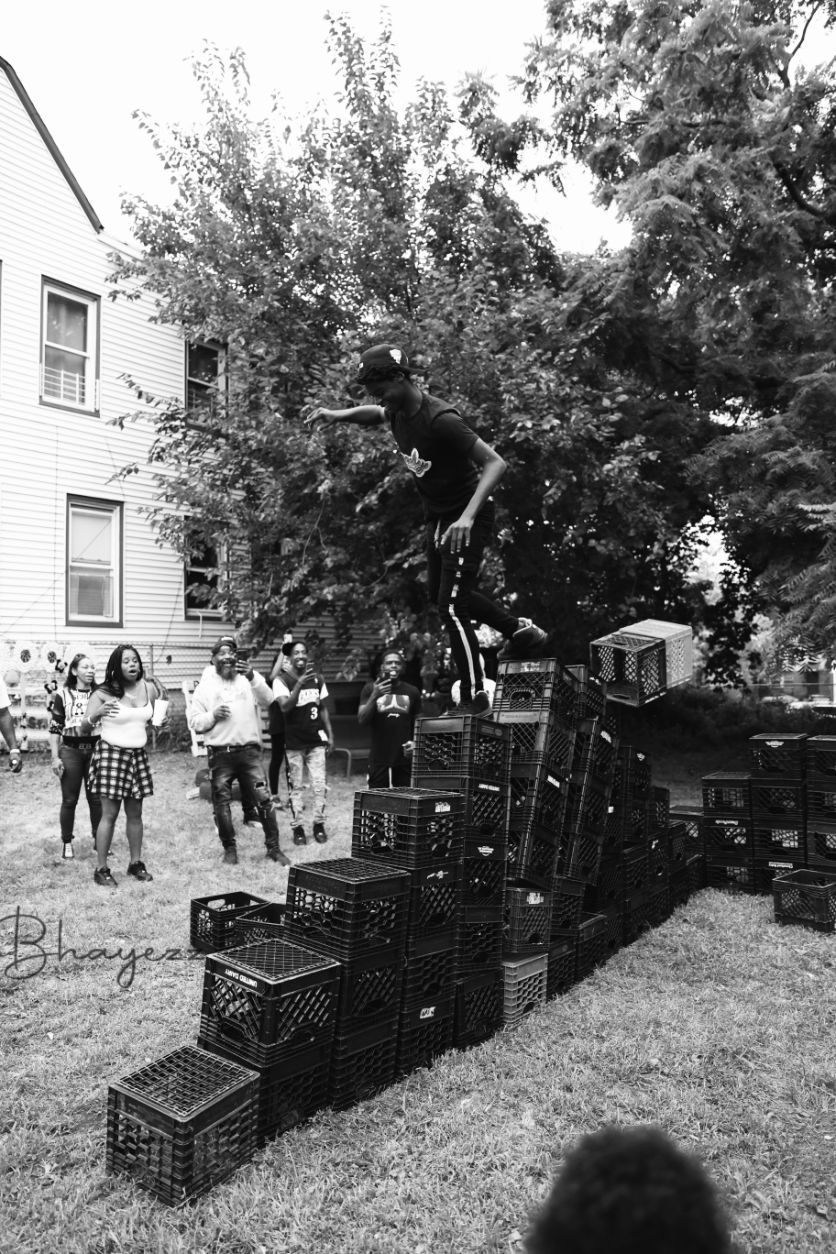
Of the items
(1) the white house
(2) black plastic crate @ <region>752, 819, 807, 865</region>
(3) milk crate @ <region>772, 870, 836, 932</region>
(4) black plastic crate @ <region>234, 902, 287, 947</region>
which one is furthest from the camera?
(1) the white house

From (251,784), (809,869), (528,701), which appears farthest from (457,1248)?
(251,784)

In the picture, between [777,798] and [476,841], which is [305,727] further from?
[476,841]

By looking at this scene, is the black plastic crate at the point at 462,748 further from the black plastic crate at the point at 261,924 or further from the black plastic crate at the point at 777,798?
the black plastic crate at the point at 777,798

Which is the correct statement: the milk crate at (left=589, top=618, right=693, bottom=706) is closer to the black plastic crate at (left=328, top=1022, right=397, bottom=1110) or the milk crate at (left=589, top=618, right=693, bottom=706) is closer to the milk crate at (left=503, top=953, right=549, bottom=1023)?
the milk crate at (left=503, top=953, right=549, bottom=1023)

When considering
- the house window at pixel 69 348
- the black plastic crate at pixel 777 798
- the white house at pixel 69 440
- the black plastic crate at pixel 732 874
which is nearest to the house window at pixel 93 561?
the white house at pixel 69 440

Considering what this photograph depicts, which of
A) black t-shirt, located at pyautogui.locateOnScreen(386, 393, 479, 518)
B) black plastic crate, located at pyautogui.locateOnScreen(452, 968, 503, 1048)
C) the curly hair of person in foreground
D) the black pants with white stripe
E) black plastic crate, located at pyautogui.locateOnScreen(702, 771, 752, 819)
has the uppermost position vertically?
black t-shirt, located at pyautogui.locateOnScreen(386, 393, 479, 518)

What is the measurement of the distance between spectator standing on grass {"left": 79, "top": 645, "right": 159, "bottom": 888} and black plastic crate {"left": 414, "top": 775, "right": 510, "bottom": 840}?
3692 mm

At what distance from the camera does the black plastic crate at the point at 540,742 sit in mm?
5074

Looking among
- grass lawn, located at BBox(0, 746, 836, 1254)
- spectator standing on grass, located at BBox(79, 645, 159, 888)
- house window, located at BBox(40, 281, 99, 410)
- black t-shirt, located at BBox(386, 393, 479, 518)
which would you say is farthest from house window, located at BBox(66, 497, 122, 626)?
black t-shirt, located at BBox(386, 393, 479, 518)

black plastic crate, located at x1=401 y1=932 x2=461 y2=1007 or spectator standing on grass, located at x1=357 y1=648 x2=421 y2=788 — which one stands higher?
spectator standing on grass, located at x1=357 y1=648 x2=421 y2=788

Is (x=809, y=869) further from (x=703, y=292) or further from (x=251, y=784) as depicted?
(x=703, y=292)

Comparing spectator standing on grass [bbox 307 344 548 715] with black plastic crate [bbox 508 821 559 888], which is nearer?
spectator standing on grass [bbox 307 344 548 715]

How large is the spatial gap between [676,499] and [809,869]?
6.98 metres

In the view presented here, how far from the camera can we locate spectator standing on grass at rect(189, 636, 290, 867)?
831cm
